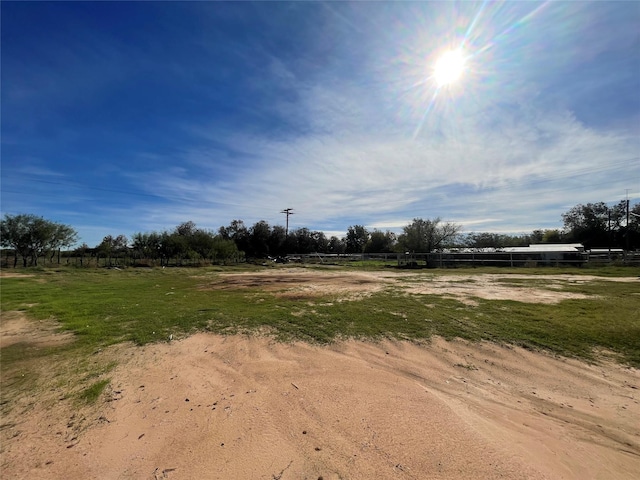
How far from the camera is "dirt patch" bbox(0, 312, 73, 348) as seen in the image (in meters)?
6.14

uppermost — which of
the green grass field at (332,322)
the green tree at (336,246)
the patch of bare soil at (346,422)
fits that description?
the green tree at (336,246)

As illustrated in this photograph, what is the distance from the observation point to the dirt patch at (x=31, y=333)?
20.2ft

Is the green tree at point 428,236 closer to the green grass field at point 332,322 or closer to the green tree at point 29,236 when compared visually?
the green grass field at point 332,322

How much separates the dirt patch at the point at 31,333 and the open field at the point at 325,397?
70mm

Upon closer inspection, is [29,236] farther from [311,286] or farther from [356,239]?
[356,239]

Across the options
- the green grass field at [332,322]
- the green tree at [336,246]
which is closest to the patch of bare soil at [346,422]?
the green grass field at [332,322]

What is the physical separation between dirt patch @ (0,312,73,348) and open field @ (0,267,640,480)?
70 mm

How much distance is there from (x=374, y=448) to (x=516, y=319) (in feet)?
21.0

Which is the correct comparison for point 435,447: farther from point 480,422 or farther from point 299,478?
point 299,478

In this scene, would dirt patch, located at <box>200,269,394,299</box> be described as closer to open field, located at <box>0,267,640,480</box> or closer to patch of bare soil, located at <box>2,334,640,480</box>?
open field, located at <box>0,267,640,480</box>

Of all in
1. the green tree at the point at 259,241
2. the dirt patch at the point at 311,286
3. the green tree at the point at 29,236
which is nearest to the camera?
the dirt patch at the point at 311,286

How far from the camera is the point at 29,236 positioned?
33.1m

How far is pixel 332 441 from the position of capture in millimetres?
2967

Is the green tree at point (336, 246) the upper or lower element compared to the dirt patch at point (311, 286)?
upper
